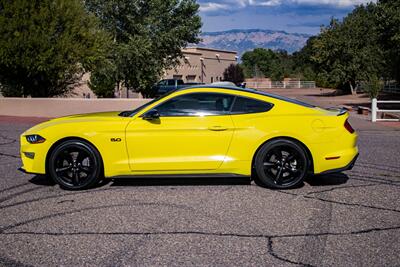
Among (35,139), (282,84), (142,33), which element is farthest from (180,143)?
(282,84)

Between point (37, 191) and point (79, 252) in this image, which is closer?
point (79, 252)

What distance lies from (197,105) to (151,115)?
69cm

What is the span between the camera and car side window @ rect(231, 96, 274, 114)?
7.48 metres

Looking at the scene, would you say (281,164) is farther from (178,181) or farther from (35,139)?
(35,139)

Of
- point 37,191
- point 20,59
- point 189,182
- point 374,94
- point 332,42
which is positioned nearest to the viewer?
point 37,191

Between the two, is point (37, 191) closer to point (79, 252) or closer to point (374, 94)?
point (79, 252)

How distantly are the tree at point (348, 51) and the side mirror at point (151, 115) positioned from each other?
156ft

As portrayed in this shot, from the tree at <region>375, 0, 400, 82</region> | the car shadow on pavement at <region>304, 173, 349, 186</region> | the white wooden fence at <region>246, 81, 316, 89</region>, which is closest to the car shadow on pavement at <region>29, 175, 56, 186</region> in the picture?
the car shadow on pavement at <region>304, 173, 349, 186</region>

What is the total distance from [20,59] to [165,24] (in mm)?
11891

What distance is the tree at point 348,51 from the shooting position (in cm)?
5220

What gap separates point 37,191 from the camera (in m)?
7.52

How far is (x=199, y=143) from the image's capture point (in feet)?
23.9

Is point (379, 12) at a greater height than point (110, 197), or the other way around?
point (379, 12)

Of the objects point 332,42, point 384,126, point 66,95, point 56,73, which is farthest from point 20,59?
point 332,42
